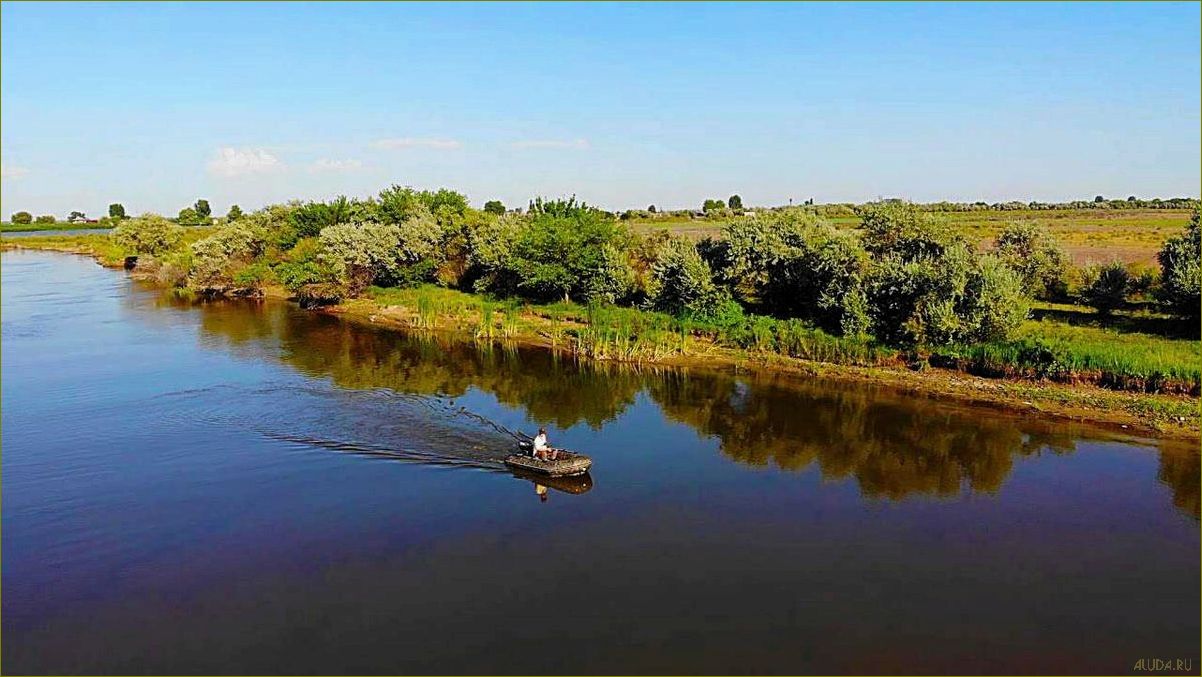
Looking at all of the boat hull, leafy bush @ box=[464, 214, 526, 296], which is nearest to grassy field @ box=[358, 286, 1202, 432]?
leafy bush @ box=[464, 214, 526, 296]

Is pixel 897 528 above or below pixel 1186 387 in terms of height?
below

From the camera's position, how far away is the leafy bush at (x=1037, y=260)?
43.8 metres

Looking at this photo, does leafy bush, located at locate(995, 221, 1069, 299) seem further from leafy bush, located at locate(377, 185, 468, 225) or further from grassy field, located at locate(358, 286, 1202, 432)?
leafy bush, located at locate(377, 185, 468, 225)

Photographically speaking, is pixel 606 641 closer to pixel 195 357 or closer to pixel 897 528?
pixel 897 528

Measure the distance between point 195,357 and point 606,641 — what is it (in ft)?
103

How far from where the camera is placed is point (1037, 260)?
44.3m

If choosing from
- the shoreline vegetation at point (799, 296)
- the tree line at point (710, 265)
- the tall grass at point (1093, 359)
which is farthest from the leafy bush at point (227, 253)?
the tall grass at point (1093, 359)

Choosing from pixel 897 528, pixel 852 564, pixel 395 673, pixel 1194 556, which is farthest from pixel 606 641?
pixel 1194 556

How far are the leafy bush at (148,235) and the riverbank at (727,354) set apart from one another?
41763 millimetres

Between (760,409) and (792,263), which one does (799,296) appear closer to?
(792,263)

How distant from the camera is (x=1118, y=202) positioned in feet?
579

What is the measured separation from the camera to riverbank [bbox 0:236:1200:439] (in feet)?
90.1

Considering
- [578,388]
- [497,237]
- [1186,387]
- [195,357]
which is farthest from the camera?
[497,237]

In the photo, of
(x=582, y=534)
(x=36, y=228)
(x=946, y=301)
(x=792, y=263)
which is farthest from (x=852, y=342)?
(x=36, y=228)
